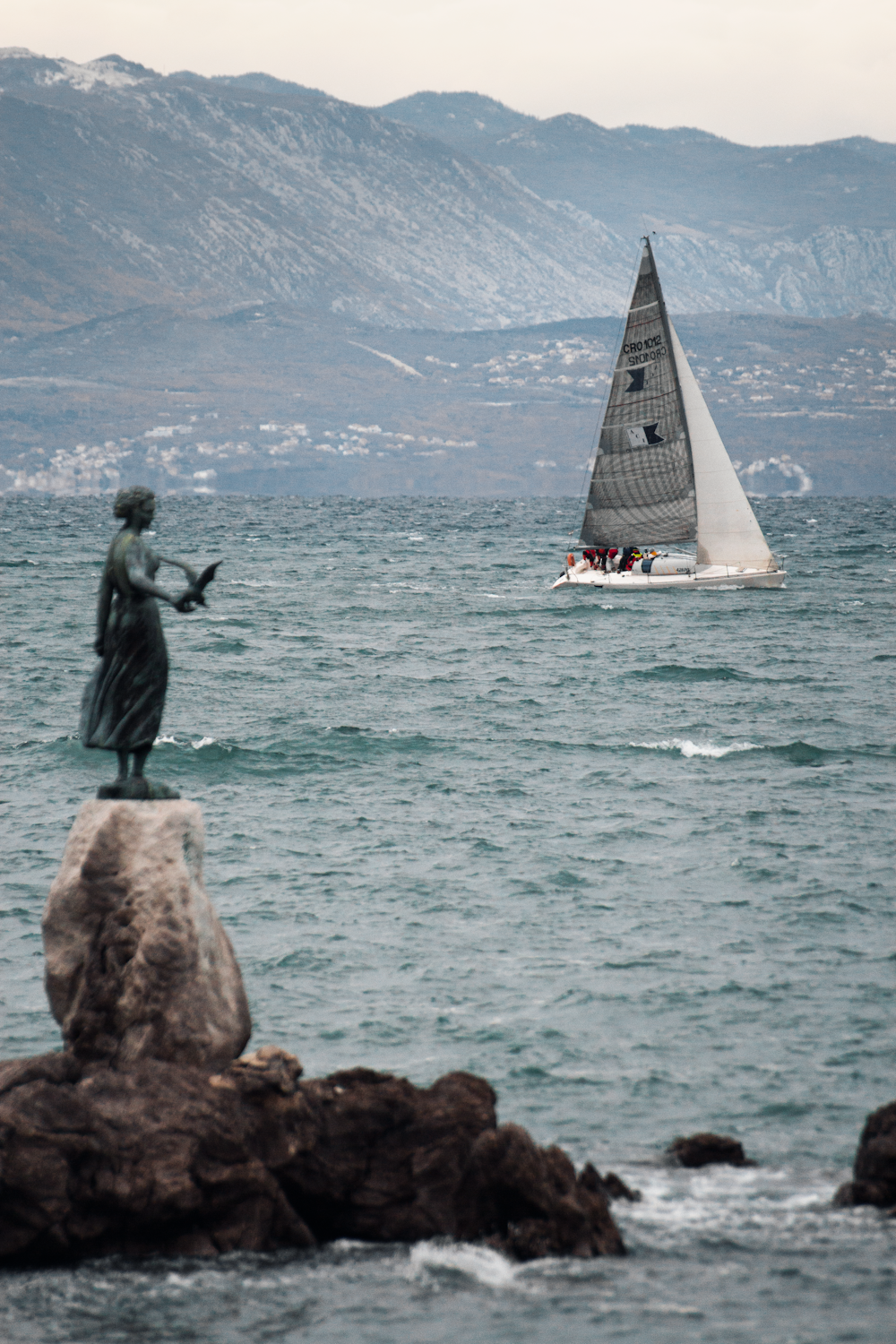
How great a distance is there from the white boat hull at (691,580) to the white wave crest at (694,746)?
1240 inches

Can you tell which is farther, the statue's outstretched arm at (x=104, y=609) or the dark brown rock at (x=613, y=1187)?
the statue's outstretched arm at (x=104, y=609)

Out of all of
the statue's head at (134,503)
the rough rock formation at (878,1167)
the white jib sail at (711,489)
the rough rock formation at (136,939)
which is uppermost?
the white jib sail at (711,489)

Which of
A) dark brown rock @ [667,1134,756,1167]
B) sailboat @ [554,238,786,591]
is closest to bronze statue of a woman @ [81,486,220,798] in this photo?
dark brown rock @ [667,1134,756,1167]

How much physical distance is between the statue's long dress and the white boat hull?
176 ft

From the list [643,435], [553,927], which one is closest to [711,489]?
[643,435]

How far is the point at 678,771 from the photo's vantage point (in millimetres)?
30812

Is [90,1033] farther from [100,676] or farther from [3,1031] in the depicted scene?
[3,1031]

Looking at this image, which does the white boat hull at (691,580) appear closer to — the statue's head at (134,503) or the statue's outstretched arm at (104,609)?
the statue's head at (134,503)

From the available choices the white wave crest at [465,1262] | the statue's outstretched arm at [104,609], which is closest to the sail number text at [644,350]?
the statue's outstretched arm at [104,609]

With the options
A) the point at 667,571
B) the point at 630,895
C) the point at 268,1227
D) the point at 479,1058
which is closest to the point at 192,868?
the point at 268,1227

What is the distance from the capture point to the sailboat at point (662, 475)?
62344mm

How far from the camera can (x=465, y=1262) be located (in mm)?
11656

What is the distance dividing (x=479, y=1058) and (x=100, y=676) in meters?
6.49

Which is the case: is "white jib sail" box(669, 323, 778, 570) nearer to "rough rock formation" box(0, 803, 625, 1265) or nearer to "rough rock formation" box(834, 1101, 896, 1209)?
"rough rock formation" box(834, 1101, 896, 1209)
